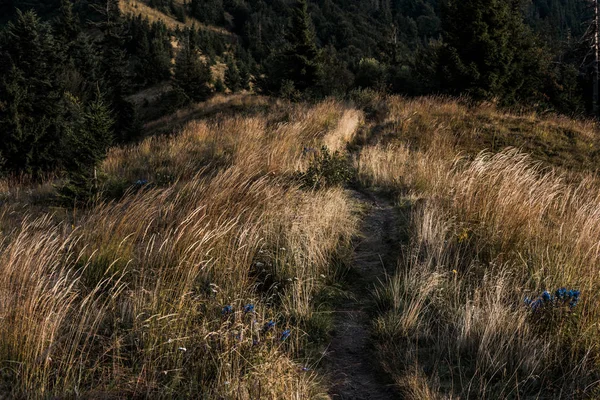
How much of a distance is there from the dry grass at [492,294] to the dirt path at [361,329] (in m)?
0.12

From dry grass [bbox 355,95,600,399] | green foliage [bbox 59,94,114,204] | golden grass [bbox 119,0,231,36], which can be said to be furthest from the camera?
golden grass [bbox 119,0,231,36]

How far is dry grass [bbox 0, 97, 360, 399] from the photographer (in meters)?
1.83

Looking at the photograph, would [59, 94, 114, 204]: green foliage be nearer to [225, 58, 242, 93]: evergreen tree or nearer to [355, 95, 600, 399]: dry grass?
[355, 95, 600, 399]: dry grass

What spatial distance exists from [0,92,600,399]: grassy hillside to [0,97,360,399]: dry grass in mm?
14

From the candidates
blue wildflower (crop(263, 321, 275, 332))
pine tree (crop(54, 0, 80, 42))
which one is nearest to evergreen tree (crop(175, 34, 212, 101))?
pine tree (crop(54, 0, 80, 42))

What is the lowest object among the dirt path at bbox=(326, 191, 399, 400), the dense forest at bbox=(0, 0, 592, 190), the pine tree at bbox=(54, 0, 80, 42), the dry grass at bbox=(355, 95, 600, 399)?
the dirt path at bbox=(326, 191, 399, 400)

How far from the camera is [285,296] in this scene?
8.64 ft

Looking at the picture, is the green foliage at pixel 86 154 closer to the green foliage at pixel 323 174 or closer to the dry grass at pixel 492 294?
the green foliage at pixel 323 174

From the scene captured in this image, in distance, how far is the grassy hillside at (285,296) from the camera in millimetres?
1895

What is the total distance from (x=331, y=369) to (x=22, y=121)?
969 inches

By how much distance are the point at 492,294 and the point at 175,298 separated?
195 cm

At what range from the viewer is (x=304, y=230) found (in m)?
3.47

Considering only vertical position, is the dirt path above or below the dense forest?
below

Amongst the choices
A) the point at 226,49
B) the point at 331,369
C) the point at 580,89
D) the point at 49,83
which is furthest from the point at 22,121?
the point at 226,49
